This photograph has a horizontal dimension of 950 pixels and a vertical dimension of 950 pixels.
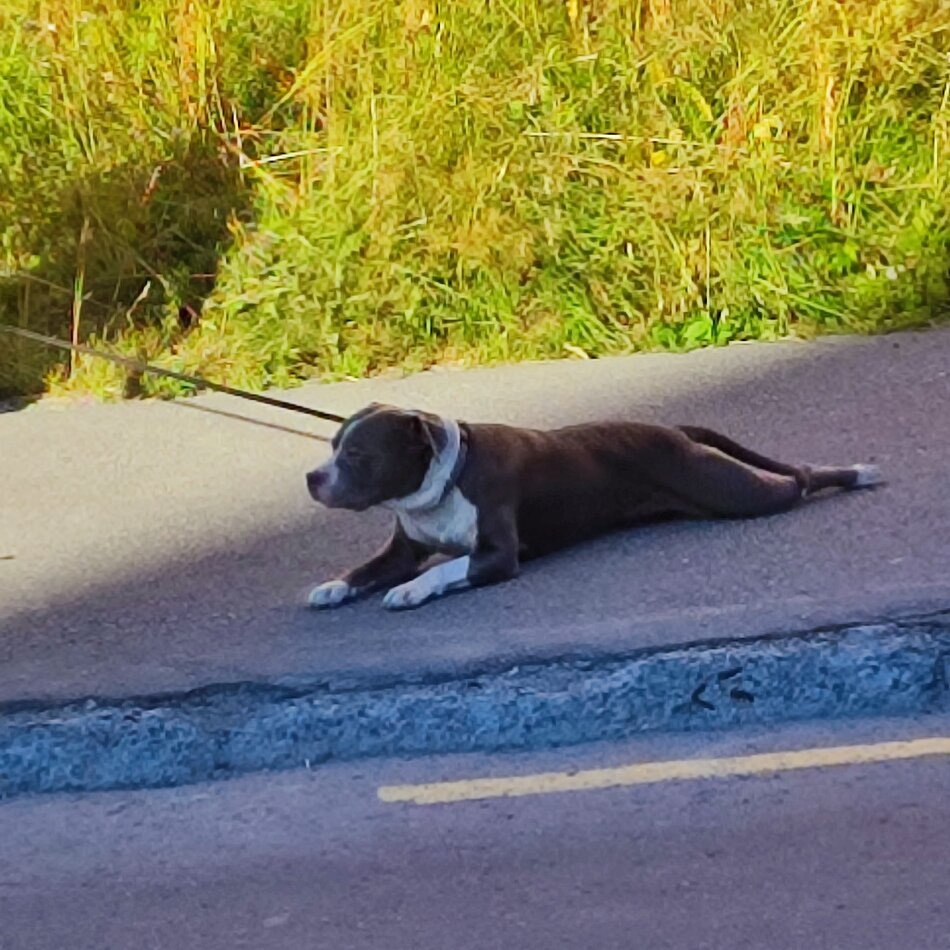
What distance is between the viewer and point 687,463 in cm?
568

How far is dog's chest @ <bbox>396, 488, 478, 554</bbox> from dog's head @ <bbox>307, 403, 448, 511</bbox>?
0.11 meters

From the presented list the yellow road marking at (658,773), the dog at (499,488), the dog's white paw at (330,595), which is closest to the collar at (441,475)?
the dog at (499,488)

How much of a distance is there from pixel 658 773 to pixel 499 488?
3.85 feet

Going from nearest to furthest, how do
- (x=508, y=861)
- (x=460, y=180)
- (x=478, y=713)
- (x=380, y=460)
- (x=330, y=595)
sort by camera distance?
(x=508, y=861), (x=478, y=713), (x=380, y=460), (x=330, y=595), (x=460, y=180)

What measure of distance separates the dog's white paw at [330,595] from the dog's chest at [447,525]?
23cm

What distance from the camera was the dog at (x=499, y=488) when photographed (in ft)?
17.3

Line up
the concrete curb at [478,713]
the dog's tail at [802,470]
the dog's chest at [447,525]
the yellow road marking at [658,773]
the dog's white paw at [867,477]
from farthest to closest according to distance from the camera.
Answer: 1. the dog's white paw at [867,477]
2. the dog's tail at [802,470]
3. the dog's chest at [447,525]
4. the concrete curb at [478,713]
5. the yellow road marking at [658,773]

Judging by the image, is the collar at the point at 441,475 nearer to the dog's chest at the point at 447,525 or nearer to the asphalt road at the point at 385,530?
the dog's chest at the point at 447,525

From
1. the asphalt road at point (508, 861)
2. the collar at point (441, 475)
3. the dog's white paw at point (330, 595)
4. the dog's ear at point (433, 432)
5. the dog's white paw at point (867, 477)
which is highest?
the dog's ear at point (433, 432)

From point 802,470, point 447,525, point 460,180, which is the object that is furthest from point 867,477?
point 460,180

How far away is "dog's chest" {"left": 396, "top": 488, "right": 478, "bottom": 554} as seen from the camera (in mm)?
5352

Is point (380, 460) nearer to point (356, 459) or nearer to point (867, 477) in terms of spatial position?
point (356, 459)

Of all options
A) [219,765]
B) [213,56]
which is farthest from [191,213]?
[219,765]

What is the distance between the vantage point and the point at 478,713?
4672 mm
